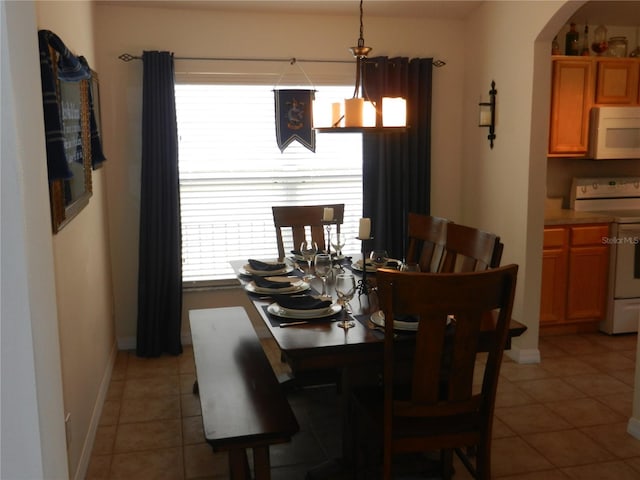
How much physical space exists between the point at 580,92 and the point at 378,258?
8.20 feet

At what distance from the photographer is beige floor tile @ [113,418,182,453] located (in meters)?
3.22

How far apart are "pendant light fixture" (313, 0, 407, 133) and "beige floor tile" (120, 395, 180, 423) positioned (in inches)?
72.7

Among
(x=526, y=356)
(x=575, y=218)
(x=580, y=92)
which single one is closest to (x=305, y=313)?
(x=526, y=356)

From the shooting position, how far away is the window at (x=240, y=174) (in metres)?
4.67

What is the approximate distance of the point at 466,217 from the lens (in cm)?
509

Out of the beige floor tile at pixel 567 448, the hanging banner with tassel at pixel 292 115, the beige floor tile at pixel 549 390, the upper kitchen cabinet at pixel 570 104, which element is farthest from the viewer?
the upper kitchen cabinet at pixel 570 104

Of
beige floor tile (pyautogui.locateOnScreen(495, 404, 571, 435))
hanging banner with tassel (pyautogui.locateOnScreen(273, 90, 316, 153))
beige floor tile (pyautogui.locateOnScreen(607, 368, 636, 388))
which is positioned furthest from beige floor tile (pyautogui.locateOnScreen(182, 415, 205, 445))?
beige floor tile (pyautogui.locateOnScreen(607, 368, 636, 388))

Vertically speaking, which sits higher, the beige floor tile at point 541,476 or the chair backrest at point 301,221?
the chair backrest at point 301,221

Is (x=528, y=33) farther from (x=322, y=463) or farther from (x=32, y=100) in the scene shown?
(x=32, y=100)

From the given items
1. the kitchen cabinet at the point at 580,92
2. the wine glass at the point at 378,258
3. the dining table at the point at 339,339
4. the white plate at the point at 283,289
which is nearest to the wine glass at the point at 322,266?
the dining table at the point at 339,339

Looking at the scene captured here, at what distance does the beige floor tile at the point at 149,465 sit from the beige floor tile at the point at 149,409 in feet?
1.35

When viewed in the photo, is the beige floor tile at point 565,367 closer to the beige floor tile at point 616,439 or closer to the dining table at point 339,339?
the beige floor tile at point 616,439

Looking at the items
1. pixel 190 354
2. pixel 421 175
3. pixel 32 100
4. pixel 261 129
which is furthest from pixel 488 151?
pixel 32 100

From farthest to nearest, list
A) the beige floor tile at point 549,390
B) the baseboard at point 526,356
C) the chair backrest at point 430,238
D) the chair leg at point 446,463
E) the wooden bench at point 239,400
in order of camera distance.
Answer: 1. the baseboard at point 526,356
2. the beige floor tile at point 549,390
3. the chair backrest at point 430,238
4. the chair leg at point 446,463
5. the wooden bench at point 239,400
